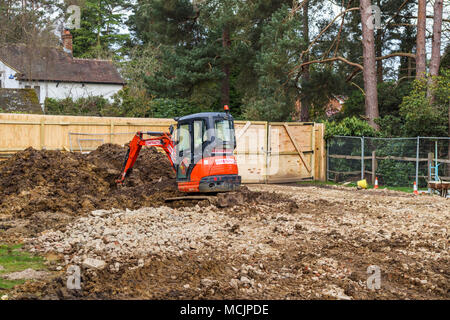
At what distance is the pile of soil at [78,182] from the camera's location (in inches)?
439

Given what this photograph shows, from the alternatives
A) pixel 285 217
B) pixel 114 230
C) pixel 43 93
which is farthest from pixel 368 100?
pixel 43 93

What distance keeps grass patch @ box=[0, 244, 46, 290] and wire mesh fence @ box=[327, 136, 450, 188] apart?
1237cm

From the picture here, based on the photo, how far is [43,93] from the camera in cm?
3806

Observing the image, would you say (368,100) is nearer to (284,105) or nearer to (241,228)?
(284,105)

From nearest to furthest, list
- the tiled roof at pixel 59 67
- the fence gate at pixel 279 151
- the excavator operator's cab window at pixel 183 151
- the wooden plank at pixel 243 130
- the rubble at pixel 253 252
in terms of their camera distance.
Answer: the rubble at pixel 253 252
the excavator operator's cab window at pixel 183 151
the wooden plank at pixel 243 130
the fence gate at pixel 279 151
the tiled roof at pixel 59 67

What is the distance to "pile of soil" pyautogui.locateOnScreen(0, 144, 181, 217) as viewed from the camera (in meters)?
11.2

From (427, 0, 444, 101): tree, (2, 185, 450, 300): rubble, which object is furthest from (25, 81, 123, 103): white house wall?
(2, 185, 450, 300): rubble

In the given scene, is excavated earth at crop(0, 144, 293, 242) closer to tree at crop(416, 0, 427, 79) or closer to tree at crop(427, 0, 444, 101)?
tree at crop(427, 0, 444, 101)

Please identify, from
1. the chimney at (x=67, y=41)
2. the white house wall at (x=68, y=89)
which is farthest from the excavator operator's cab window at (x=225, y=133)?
the chimney at (x=67, y=41)

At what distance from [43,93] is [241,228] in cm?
3280

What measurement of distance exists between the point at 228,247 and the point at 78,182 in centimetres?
663

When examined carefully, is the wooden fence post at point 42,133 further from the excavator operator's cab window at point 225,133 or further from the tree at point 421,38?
the tree at point 421,38

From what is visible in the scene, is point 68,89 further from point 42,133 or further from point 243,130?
point 243,130

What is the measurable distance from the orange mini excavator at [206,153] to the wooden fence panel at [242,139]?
6945mm
